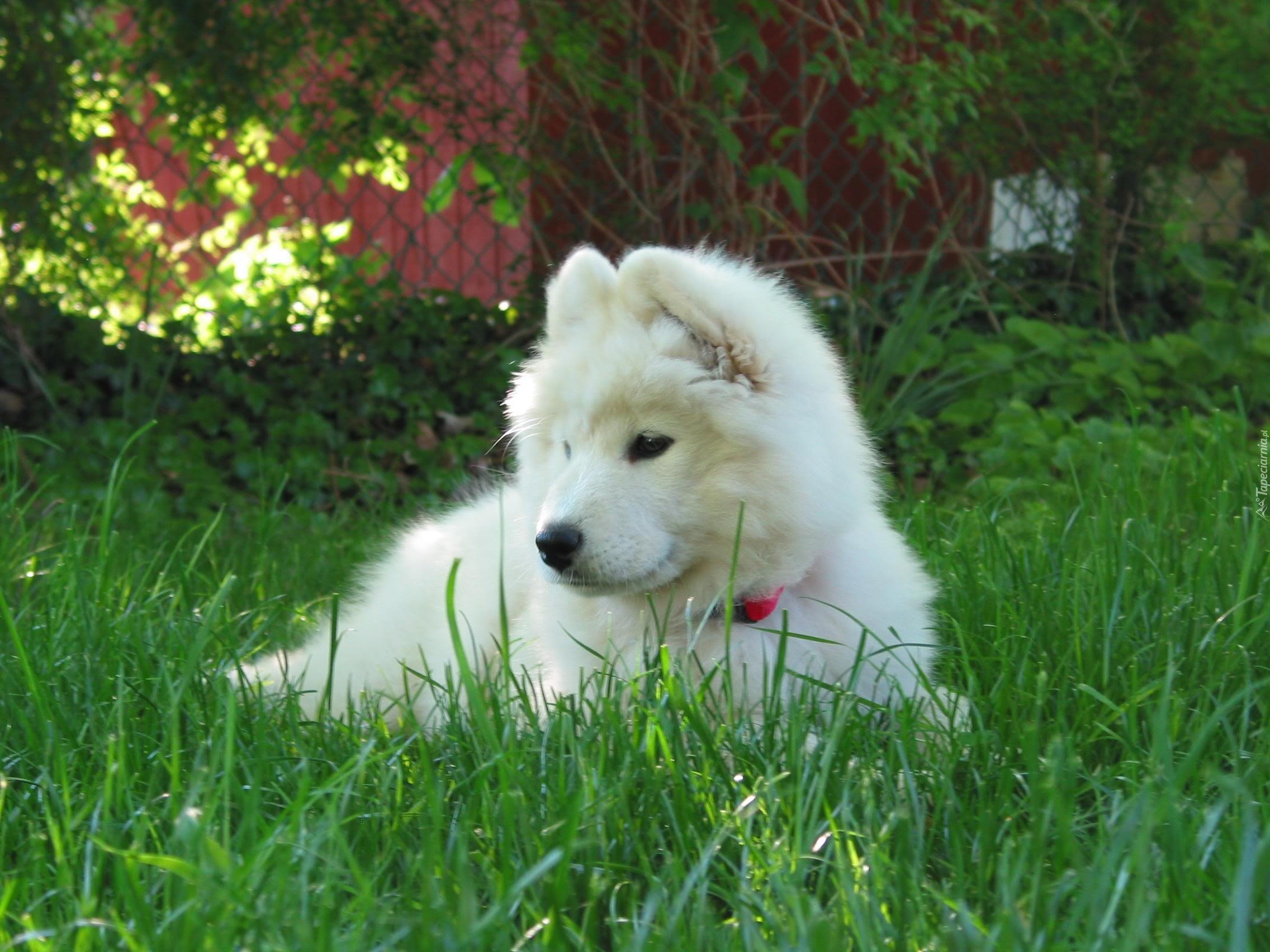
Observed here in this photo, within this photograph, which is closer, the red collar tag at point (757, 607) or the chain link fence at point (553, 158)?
the red collar tag at point (757, 607)

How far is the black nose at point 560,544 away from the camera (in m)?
2.11

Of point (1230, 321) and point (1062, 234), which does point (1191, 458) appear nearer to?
point (1230, 321)

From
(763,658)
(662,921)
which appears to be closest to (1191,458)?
(763,658)

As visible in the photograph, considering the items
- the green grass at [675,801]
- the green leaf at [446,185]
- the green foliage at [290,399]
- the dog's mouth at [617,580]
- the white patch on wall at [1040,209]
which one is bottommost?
the green grass at [675,801]

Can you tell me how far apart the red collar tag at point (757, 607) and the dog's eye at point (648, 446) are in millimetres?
304

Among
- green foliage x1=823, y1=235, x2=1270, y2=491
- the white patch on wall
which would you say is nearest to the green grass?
green foliage x1=823, y1=235, x2=1270, y2=491

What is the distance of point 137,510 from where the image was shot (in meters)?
4.09

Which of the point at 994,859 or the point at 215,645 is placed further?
the point at 215,645

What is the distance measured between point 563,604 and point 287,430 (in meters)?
3.05

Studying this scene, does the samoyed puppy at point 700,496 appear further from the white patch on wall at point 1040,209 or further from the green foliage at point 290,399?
the white patch on wall at point 1040,209

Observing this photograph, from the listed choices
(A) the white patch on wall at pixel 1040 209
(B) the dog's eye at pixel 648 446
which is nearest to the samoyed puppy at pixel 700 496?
(B) the dog's eye at pixel 648 446

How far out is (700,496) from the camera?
7.16 ft

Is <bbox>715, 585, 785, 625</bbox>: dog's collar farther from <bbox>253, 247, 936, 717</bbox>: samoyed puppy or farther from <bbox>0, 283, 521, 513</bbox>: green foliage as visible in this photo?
<bbox>0, 283, 521, 513</bbox>: green foliage

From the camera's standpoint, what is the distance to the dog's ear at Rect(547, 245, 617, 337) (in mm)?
2381
